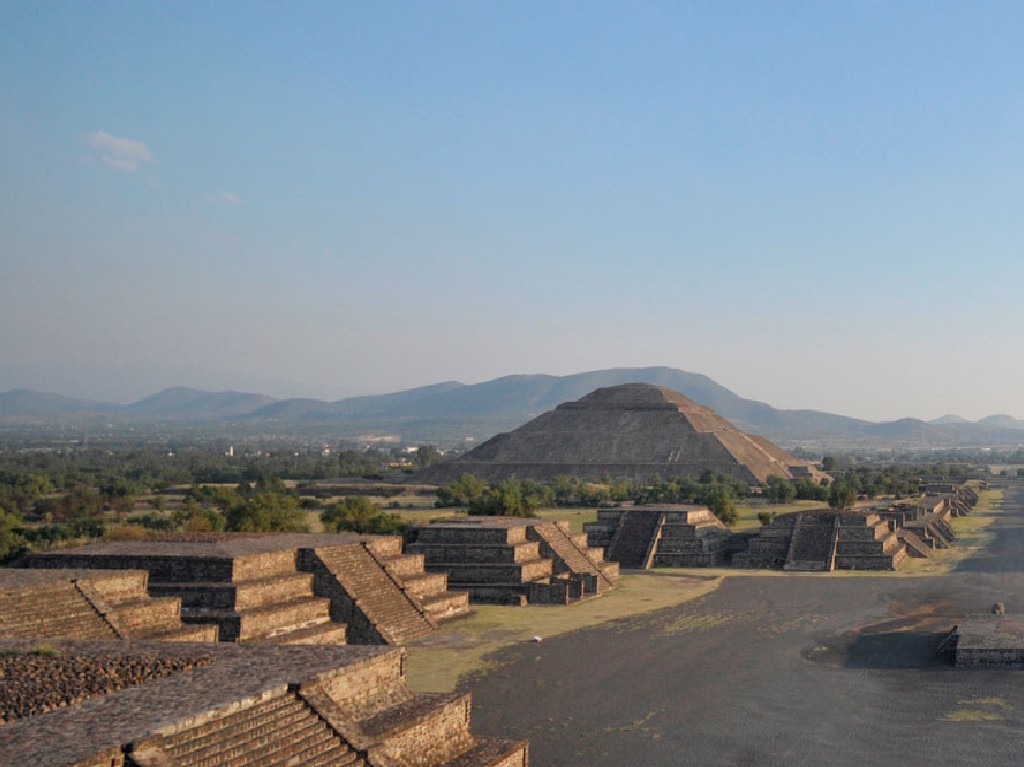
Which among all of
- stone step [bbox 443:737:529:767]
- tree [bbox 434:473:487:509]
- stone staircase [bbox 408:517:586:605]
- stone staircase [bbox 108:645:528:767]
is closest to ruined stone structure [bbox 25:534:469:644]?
stone staircase [bbox 408:517:586:605]

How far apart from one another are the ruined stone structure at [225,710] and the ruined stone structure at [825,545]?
A: 30.6 m

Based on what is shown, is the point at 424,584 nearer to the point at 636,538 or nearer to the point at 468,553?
the point at 468,553

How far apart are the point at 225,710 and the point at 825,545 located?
36.3m

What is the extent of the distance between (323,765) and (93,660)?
430cm

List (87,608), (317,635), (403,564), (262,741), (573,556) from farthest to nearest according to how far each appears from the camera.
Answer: (573,556), (403,564), (317,635), (87,608), (262,741)

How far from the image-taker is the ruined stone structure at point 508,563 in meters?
35.1

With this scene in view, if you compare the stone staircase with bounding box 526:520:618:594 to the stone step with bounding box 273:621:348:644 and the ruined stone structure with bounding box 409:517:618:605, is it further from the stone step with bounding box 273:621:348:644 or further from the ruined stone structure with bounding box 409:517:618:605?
the stone step with bounding box 273:621:348:644

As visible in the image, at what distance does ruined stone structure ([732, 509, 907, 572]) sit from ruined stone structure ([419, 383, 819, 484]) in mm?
51010

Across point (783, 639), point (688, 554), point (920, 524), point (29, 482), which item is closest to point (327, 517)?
point (688, 554)

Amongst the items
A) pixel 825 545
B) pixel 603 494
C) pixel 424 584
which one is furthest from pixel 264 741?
pixel 603 494

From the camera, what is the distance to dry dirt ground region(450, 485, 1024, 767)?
18844 millimetres

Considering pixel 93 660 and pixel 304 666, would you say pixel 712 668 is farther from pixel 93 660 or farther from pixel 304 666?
pixel 93 660

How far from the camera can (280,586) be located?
2728 centimetres

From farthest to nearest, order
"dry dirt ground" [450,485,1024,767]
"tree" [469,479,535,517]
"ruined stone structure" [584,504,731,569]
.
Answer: "tree" [469,479,535,517] → "ruined stone structure" [584,504,731,569] → "dry dirt ground" [450,485,1024,767]
